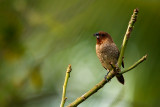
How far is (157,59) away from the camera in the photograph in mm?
1907

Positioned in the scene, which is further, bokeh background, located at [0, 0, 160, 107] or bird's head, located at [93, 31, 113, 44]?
bird's head, located at [93, 31, 113, 44]

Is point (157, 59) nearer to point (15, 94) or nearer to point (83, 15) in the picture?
point (83, 15)

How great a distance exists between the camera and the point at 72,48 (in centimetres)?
240

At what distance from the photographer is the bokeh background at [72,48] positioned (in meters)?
2.00

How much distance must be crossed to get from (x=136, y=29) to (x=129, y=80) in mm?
406

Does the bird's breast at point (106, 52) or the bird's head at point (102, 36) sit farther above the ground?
the bird's head at point (102, 36)

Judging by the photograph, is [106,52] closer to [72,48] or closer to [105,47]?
[105,47]

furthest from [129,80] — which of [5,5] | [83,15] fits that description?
[5,5]

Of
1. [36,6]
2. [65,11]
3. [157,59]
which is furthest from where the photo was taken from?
[36,6]

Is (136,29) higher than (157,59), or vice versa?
(136,29)

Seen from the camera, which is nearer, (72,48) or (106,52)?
(106,52)

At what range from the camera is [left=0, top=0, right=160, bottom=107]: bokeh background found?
2.00 meters

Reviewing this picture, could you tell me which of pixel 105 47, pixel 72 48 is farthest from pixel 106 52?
pixel 72 48

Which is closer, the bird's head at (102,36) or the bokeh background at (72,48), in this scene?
the bokeh background at (72,48)
